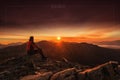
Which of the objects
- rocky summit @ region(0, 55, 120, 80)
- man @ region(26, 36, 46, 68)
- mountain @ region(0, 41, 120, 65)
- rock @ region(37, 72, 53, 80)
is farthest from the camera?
mountain @ region(0, 41, 120, 65)

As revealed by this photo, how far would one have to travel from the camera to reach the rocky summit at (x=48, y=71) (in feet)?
47.1

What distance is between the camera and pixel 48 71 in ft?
51.9

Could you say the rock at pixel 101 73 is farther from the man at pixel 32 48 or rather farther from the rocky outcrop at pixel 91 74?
the man at pixel 32 48

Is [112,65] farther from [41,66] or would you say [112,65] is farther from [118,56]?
[118,56]

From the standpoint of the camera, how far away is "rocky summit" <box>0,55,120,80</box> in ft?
47.1

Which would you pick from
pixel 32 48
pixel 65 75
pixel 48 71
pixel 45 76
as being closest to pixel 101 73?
pixel 65 75

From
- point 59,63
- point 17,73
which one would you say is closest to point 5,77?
point 17,73

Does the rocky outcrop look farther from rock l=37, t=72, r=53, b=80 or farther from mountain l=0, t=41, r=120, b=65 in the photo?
mountain l=0, t=41, r=120, b=65

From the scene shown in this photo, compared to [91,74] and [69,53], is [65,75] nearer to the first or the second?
[91,74]

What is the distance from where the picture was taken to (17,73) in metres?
14.9

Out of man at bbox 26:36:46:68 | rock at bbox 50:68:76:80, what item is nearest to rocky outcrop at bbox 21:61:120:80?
rock at bbox 50:68:76:80

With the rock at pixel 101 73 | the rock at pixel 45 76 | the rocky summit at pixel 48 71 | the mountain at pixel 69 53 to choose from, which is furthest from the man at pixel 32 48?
the mountain at pixel 69 53

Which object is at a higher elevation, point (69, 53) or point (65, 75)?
point (65, 75)

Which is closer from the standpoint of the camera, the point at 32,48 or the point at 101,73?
the point at 32,48
